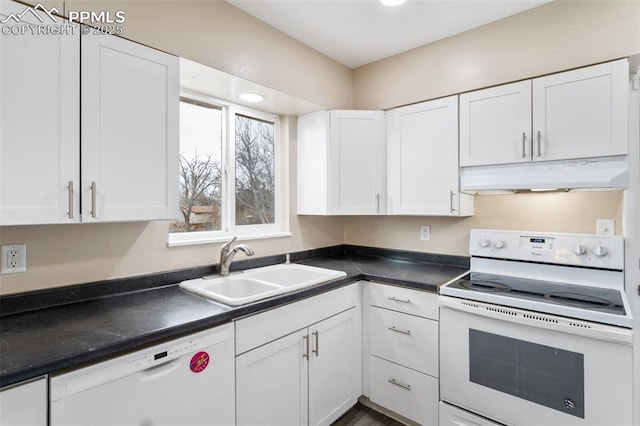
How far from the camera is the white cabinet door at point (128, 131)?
4.17 ft

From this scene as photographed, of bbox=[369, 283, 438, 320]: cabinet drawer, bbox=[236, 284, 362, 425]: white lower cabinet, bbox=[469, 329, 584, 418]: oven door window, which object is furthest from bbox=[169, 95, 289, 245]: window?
bbox=[469, 329, 584, 418]: oven door window

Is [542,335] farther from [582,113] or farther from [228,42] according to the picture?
[228,42]

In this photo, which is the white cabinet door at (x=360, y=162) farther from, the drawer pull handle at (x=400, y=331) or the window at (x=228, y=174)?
the drawer pull handle at (x=400, y=331)

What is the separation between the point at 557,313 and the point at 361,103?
2.00 metres

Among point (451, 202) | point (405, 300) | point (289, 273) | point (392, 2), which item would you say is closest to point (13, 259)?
point (289, 273)

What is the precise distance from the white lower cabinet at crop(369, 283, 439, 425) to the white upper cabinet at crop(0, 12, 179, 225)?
1.40 meters

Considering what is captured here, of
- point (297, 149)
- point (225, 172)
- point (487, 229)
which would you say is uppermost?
point (297, 149)

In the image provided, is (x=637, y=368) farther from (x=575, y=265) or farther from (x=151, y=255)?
(x=151, y=255)

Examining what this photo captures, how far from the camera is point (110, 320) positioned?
1267 mm

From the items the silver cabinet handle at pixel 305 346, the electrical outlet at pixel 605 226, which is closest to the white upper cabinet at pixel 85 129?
the silver cabinet handle at pixel 305 346

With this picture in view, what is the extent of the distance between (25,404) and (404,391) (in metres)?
1.83

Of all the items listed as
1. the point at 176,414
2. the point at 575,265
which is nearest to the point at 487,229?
the point at 575,265

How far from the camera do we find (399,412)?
2023 mm

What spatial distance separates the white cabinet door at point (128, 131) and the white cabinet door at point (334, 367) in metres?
1.10
